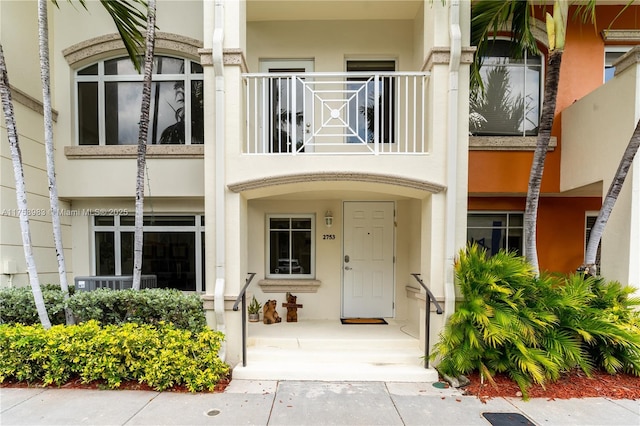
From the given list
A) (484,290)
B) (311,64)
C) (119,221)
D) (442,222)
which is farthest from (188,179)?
(484,290)

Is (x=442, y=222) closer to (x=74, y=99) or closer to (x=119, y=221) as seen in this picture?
(x=119, y=221)

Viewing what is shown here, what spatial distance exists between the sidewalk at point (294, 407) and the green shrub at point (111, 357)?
16cm

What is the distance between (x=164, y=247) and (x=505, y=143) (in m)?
6.61

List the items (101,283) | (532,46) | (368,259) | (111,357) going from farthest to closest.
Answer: (368,259), (532,46), (101,283), (111,357)

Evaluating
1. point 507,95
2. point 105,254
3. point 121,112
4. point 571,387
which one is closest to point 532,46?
point 507,95

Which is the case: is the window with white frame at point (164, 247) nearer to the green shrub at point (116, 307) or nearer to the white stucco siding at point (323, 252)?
the white stucco siding at point (323, 252)

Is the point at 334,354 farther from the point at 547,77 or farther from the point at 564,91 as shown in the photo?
the point at 564,91

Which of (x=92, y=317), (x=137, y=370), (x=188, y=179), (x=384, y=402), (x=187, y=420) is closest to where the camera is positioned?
(x=187, y=420)

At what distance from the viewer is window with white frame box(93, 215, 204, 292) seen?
636 cm

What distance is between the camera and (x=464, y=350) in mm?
4234

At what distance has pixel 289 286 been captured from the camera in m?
6.38

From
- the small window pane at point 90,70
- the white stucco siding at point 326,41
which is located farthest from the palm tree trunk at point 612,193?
the small window pane at point 90,70

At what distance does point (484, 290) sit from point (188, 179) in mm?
5163

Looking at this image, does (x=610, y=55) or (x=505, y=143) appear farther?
(x=610, y=55)
